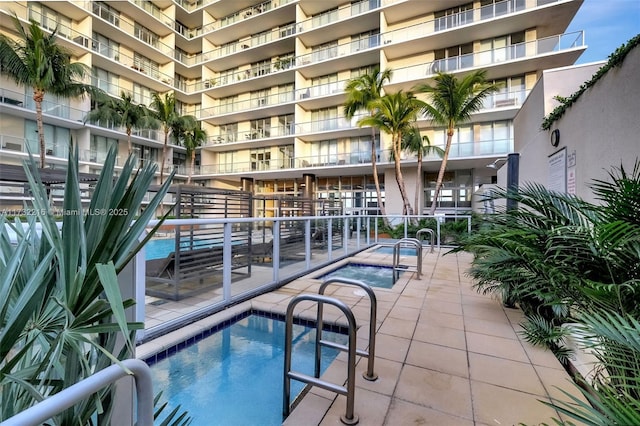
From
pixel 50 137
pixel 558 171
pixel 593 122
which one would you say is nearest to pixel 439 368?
pixel 593 122

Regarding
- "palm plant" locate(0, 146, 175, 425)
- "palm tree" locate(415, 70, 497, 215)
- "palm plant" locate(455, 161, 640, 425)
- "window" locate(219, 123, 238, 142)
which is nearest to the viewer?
"palm plant" locate(0, 146, 175, 425)

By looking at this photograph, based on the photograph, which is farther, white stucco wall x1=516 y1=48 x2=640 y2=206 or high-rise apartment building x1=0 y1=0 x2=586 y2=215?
high-rise apartment building x1=0 y1=0 x2=586 y2=215

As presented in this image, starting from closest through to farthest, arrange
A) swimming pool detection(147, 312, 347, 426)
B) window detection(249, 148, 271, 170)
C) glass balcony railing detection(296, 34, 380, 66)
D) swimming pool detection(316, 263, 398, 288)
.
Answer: swimming pool detection(147, 312, 347, 426) → swimming pool detection(316, 263, 398, 288) → glass balcony railing detection(296, 34, 380, 66) → window detection(249, 148, 271, 170)

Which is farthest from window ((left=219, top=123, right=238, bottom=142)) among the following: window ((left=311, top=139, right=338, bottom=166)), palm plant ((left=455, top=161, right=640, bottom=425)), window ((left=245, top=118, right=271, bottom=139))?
palm plant ((left=455, top=161, right=640, bottom=425))

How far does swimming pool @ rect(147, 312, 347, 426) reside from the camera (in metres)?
2.17

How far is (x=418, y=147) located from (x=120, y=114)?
1574 cm

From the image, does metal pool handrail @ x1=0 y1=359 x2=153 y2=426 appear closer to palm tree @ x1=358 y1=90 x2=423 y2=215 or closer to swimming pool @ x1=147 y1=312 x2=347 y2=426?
swimming pool @ x1=147 y1=312 x2=347 y2=426

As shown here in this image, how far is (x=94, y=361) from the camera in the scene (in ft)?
3.40

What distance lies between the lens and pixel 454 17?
46.5 feet

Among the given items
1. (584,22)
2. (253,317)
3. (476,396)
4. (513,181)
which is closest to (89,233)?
(476,396)

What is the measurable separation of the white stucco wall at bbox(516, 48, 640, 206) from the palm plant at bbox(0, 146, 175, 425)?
9.57 ft

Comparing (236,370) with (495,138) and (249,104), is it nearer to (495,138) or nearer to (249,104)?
(495,138)

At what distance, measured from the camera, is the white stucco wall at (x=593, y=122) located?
2713mm

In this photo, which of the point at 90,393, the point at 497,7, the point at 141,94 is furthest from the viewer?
the point at 141,94
